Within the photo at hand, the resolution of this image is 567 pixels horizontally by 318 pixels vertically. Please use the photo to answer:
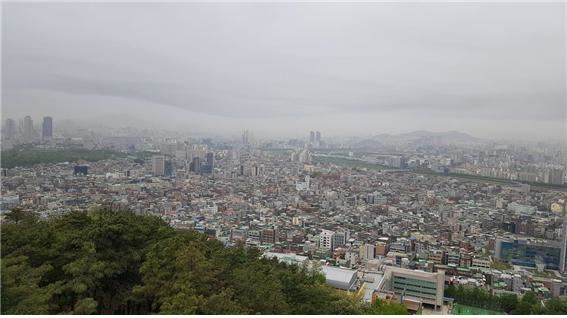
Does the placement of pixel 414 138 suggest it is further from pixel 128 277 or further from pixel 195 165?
pixel 128 277

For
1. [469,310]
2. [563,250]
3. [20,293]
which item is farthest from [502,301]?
[20,293]

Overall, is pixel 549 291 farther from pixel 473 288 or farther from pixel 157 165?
pixel 157 165

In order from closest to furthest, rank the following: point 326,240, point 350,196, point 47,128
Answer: point 47,128, point 326,240, point 350,196

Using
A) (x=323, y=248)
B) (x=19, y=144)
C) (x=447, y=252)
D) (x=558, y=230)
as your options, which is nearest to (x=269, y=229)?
(x=323, y=248)

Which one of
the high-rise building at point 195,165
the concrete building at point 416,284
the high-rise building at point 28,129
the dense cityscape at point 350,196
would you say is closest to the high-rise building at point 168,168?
the dense cityscape at point 350,196

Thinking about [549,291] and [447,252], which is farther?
[447,252]

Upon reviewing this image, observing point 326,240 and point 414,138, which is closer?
point 326,240

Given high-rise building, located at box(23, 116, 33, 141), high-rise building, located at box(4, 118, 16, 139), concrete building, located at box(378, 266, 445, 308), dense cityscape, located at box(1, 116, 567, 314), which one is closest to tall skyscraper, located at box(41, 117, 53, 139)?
dense cityscape, located at box(1, 116, 567, 314)
